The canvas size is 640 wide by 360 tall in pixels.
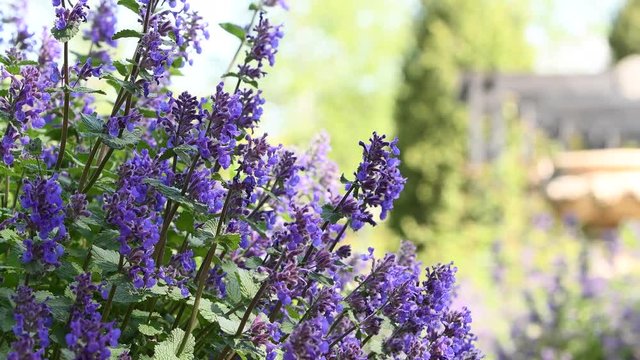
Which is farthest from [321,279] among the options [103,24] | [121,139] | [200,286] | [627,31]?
[627,31]

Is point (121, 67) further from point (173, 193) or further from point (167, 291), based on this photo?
point (167, 291)

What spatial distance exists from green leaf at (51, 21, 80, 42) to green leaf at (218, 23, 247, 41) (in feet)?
1.68

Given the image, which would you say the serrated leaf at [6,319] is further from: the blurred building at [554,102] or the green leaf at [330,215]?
the blurred building at [554,102]

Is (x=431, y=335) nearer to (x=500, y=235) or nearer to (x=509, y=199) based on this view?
(x=500, y=235)

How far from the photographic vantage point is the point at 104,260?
1.69 metres

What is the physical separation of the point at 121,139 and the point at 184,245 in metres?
0.31

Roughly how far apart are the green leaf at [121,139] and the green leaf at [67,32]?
0.68 feet

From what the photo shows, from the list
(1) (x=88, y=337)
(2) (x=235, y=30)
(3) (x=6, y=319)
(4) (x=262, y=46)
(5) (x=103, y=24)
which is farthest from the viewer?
(5) (x=103, y=24)

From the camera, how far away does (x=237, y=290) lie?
6.17ft

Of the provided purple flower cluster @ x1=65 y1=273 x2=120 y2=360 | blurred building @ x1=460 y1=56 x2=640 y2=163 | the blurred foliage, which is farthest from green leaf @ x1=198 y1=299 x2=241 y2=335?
the blurred foliage

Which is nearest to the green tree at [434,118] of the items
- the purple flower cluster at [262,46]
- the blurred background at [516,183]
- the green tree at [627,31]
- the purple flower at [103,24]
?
the blurred background at [516,183]

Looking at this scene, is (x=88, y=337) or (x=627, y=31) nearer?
(x=88, y=337)

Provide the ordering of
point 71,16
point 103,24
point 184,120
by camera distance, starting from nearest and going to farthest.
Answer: point 184,120 → point 71,16 → point 103,24

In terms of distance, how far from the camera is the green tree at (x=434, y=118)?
16.5m
